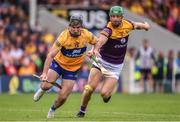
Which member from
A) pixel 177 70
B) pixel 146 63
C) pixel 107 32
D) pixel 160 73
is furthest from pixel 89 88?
pixel 177 70

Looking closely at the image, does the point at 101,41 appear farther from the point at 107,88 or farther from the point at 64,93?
the point at 64,93

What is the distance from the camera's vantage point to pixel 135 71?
122 feet

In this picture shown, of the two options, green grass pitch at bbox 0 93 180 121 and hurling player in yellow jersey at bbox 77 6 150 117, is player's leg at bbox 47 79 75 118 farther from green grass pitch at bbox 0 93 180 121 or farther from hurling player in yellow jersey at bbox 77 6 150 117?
hurling player in yellow jersey at bbox 77 6 150 117

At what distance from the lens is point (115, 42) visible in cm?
2044

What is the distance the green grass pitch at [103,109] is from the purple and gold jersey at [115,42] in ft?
4.71

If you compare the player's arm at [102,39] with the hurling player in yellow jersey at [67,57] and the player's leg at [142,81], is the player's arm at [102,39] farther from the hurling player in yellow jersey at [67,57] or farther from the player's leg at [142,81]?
the player's leg at [142,81]

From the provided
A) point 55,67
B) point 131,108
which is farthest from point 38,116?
point 131,108

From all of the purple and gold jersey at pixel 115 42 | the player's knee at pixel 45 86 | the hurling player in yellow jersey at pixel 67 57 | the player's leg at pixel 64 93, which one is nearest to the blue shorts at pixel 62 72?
the hurling player in yellow jersey at pixel 67 57

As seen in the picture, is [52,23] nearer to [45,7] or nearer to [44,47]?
[45,7]

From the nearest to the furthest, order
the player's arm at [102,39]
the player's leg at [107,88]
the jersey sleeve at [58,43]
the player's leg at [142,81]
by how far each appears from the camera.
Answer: the jersey sleeve at [58,43], the player's arm at [102,39], the player's leg at [107,88], the player's leg at [142,81]

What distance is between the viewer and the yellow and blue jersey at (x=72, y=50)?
19.6 metres

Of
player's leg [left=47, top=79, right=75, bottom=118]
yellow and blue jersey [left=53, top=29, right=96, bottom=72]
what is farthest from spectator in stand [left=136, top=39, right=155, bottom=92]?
player's leg [left=47, top=79, right=75, bottom=118]

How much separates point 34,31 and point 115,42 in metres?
17.1

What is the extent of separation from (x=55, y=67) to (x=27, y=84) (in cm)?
1531
